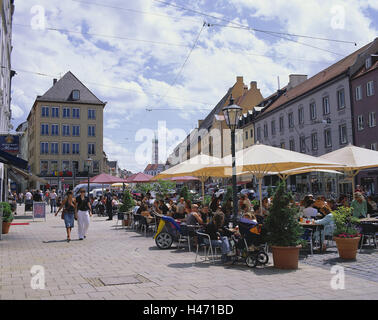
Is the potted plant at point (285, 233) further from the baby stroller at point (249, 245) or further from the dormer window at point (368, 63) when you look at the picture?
the dormer window at point (368, 63)

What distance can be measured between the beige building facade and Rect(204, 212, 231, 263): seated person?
55.3 m

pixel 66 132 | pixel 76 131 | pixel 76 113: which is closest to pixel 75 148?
pixel 76 131

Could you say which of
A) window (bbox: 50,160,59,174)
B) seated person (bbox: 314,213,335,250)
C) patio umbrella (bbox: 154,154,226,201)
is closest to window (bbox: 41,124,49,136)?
window (bbox: 50,160,59,174)

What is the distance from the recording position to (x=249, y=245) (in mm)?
8570

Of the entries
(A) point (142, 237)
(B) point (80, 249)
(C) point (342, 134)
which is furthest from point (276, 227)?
(C) point (342, 134)

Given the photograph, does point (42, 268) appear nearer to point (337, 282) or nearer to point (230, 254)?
point (230, 254)

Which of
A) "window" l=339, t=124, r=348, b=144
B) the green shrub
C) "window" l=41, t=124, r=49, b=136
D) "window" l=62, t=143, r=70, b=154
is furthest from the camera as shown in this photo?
"window" l=62, t=143, r=70, b=154

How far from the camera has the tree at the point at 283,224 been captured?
25.8 feet

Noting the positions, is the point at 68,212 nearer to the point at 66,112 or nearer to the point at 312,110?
the point at 312,110

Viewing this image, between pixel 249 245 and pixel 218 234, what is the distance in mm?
902

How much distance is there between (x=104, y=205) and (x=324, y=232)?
20.1m

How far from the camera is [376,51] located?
110 feet

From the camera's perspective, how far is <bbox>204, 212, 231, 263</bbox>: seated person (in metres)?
8.76

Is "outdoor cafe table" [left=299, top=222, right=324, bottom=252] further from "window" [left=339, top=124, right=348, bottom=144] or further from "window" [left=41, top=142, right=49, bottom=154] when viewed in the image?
"window" [left=41, top=142, right=49, bottom=154]
